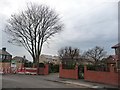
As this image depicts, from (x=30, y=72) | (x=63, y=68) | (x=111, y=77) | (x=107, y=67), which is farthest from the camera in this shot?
(x=30, y=72)

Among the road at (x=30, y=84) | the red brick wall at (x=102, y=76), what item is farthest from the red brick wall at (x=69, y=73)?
the road at (x=30, y=84)

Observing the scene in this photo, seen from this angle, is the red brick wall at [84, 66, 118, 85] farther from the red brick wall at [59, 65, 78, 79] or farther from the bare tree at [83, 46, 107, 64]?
the bare tree at [83, 46, 107, 64]

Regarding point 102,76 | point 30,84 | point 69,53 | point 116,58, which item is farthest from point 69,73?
point 69,53

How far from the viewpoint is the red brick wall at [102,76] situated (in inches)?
918

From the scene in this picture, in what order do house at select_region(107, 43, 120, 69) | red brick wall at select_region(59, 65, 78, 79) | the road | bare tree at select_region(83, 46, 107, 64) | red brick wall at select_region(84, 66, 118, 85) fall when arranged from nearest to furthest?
1. the road
2. red brick wall at select_region(84, 66, 118, 85)
3. house at select_region(107, 43, 120, 69)
4. red brick wall at select_region(59, 65, 78, 79)
5. bare tree at select_region(83, 46, 107, 64)

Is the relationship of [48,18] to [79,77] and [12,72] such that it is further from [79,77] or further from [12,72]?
[79,77]

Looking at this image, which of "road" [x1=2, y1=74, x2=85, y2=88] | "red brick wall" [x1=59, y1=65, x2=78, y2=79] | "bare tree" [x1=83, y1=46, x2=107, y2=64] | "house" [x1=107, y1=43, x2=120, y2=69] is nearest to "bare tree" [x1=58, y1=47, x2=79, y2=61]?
"bare tree" [x1=83, y1=46, x2=107, y2=64]

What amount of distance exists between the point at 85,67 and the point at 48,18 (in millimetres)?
17198

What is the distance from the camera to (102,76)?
25.1m

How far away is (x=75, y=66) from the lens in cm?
3089

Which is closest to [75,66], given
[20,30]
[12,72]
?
[12,72]

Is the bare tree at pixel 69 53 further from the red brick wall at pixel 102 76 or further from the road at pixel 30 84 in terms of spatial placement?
the road at pixel 30 84

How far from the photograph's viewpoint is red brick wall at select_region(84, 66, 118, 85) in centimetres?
2333

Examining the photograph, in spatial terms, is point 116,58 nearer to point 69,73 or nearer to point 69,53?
point 69,73
